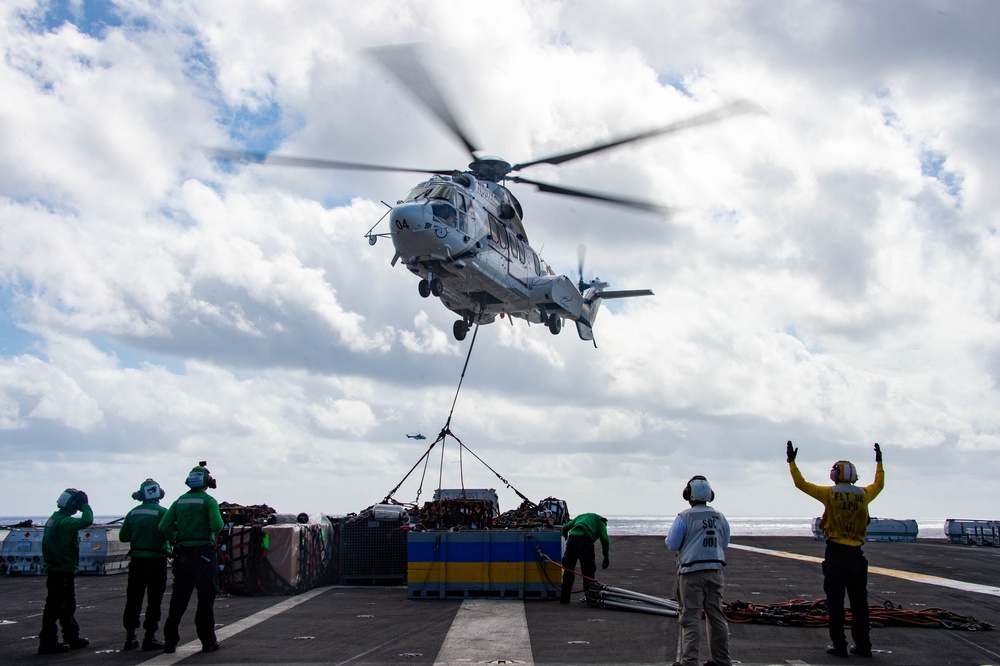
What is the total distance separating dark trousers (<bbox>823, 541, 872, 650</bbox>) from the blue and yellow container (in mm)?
5638

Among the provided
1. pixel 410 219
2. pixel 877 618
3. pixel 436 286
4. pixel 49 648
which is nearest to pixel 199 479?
pixel 49 648

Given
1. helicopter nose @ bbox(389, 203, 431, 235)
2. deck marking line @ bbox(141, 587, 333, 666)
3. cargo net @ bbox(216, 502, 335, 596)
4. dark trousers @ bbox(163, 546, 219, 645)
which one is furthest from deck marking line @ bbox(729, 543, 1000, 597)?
helicopter nose @ bbox(389, 203, 431, 235)

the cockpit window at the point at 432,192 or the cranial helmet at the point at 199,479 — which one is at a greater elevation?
the cockpit window at the point at 432,192

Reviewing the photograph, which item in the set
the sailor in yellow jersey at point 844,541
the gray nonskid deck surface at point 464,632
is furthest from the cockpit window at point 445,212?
the sailor in yellow jersey at point 844,541

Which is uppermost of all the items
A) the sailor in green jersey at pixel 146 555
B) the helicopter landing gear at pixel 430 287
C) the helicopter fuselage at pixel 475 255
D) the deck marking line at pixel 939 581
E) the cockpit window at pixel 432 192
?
the cockpit window at pixel 432 192

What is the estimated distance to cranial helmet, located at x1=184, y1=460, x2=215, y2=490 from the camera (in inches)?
410

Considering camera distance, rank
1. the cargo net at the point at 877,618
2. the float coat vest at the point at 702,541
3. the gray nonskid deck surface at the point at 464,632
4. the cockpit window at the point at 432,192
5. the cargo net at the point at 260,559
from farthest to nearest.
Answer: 1. the cockpit window at the point at 432,192
2. the cargo net at the point at 260,559
3. the cargo net at the point at 877,618
4. the gray nonskid deck surface at the point at 464,632
5. the float coat vest at the point at 702,541

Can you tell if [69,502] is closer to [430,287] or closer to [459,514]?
[459,514]

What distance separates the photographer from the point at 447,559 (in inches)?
580

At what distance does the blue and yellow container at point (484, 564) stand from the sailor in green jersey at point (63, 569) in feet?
18.5

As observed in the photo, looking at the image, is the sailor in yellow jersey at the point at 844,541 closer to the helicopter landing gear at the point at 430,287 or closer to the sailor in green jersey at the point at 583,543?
the sailor in green jersey at the point at 583,543

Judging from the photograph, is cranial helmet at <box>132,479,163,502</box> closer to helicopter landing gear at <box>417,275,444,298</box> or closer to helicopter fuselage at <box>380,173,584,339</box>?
helicopter fuselage at <box>380,173,584,339</box>

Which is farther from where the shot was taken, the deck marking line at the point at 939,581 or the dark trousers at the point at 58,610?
the deck marking line at the point at 939,581

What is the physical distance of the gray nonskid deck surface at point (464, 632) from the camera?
9.26m
